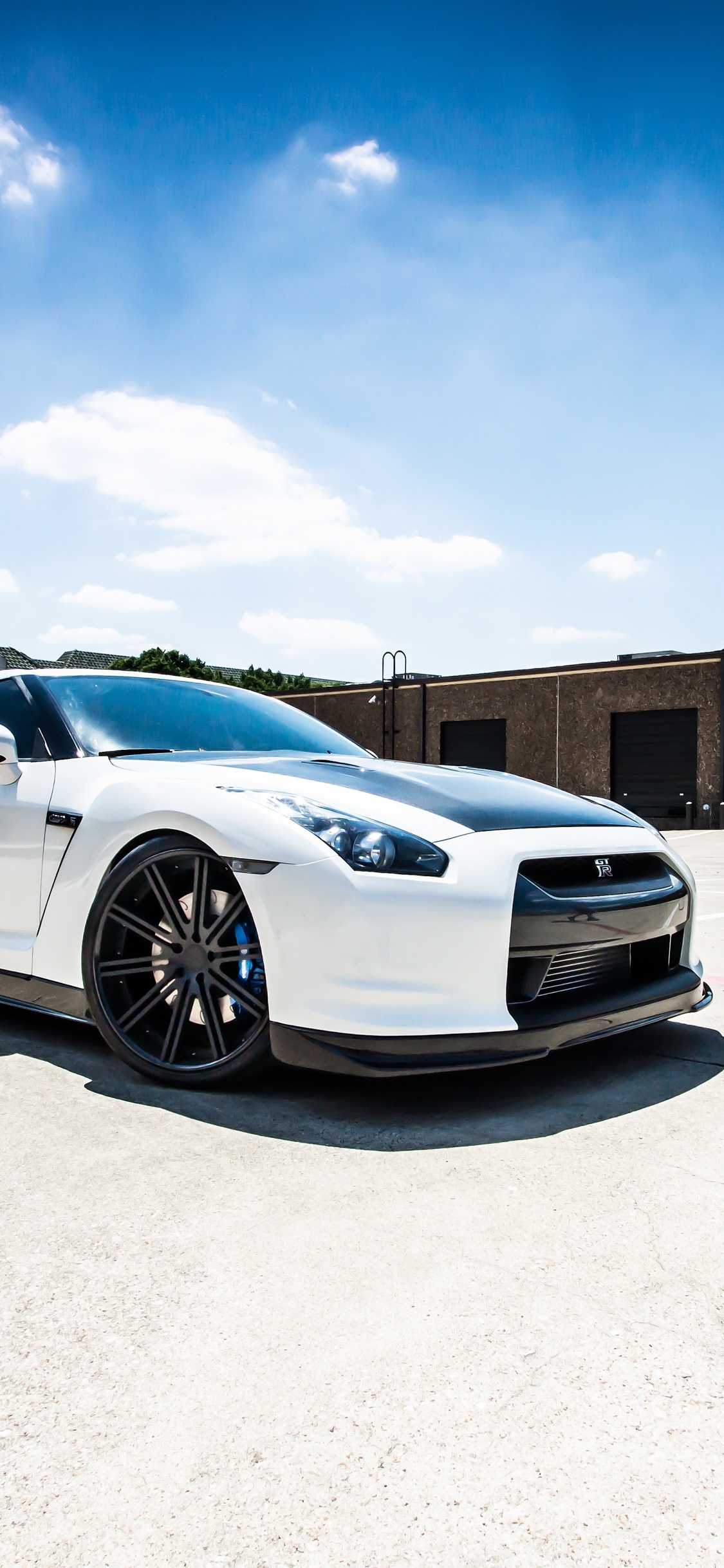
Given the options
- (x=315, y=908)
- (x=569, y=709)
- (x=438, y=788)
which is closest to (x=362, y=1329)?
(x=315, y=908)

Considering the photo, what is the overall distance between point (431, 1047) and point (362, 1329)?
950 millimetres

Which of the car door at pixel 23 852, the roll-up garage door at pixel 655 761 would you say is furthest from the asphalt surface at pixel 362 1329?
the roll-up garage door at pixel 655 761

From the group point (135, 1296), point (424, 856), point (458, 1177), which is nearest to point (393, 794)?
point (424, 856)

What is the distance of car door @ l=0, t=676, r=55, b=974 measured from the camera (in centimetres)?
332

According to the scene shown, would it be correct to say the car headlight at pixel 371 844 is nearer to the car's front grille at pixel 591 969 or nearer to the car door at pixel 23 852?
the car's front grille at pixel 591 969

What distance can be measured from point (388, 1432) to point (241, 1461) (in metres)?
0.20

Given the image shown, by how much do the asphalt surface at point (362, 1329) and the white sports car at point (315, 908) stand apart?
0.79 feet

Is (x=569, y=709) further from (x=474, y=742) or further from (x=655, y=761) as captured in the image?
(x=474, y=742)

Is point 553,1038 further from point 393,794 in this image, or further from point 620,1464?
point 620,1464

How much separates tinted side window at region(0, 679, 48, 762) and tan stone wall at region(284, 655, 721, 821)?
964 inches

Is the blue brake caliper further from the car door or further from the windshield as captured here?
the windshield

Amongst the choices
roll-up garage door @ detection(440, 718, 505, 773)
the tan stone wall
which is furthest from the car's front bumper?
roll-up garage door @ detection(440, 718, 505, 773)

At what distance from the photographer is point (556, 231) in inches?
351

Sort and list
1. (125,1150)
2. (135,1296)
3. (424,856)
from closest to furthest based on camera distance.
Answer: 1. (135,1296)
2. (125,1150)
3. (424,856)
